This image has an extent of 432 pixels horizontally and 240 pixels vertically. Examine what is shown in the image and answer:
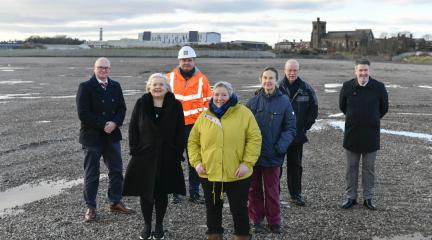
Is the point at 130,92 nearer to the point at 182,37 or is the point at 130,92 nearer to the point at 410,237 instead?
the point at 410,237

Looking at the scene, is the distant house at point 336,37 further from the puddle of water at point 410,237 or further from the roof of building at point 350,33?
the puddle of water at point 410,237

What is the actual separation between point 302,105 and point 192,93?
1.64m

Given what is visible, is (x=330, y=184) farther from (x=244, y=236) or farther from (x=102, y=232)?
(x=102, y=232)

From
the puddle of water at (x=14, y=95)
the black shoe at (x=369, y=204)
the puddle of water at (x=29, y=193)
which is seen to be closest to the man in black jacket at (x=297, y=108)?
the black shoe at (x=369, y=204)

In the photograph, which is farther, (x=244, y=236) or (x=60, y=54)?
(x=60, y=54)

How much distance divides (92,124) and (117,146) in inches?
21.0

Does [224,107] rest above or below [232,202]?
above

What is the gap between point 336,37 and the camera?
164m

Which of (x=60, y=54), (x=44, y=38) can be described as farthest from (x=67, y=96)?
(x=44, y=38)

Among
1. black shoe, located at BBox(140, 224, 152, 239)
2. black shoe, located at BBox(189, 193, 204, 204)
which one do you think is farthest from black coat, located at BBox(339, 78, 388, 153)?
black shoe, located at BBox(140, 224, 152, 239)

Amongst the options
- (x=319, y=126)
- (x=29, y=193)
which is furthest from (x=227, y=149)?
(x=319, y=126)

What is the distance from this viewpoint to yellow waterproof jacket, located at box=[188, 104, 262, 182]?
5582mm

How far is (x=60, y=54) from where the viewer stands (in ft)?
328

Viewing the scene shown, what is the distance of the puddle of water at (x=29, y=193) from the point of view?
305 inches
